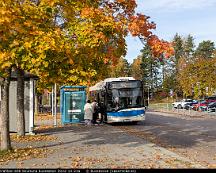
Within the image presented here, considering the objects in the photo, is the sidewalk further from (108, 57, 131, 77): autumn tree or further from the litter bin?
(108, 57, 131, 77): autumn tree

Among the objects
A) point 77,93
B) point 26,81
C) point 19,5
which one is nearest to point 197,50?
point 77,93

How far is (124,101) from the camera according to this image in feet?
100

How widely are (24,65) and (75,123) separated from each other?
18138 millimetres

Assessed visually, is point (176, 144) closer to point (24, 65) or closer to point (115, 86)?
point (24, 65)

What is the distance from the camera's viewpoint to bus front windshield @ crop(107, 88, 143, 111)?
99.8ft

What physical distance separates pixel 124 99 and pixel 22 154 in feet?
57.6

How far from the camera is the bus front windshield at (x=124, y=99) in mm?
30422

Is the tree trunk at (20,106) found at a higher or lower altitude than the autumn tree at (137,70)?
lower

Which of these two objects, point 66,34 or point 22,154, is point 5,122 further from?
point 66,34

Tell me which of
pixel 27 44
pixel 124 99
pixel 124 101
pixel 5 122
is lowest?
pixel 5 122

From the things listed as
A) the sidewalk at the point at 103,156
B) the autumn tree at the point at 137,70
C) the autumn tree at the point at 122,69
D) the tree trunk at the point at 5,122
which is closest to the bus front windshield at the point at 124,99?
the sidewalk at the point at 103,156

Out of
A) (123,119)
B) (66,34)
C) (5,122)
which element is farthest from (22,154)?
(123,119)

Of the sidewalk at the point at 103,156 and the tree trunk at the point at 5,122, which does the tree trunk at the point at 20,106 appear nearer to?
the sidewalk at the point at 103,156

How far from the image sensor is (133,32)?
14.3 m
